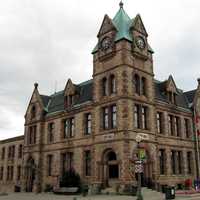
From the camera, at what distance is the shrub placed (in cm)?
3656

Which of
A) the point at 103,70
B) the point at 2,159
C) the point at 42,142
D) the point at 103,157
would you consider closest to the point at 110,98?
the point at 103,70

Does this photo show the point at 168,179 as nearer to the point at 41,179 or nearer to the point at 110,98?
the point at 110,98

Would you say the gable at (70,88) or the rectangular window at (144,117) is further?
the gable at (70,88)

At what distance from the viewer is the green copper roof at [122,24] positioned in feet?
117

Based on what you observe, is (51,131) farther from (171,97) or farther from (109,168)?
(171,97)

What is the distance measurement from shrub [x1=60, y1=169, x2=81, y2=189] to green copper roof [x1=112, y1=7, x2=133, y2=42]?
17.1m

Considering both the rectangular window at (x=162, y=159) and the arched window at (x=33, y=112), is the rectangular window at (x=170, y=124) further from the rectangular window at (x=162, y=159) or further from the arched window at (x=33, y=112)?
the arched window at (x=33, y=112)

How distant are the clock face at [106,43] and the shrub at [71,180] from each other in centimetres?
1578

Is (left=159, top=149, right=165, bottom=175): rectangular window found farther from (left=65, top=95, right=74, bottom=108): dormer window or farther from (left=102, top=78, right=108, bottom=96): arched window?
(left=65, top=95, right=74, bottom=108): dormer window

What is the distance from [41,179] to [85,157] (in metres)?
9.99

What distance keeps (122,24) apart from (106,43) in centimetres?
297

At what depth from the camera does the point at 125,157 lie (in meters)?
31.3

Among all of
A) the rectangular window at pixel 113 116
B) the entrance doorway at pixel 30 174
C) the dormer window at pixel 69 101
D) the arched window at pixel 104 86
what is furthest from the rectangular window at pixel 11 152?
the rectangular window at pixel 113 116

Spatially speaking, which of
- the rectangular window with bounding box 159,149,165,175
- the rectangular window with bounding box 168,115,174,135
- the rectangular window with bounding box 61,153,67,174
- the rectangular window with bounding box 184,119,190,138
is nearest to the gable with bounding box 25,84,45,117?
the rectangular window with bounding box 61,153,67,174
